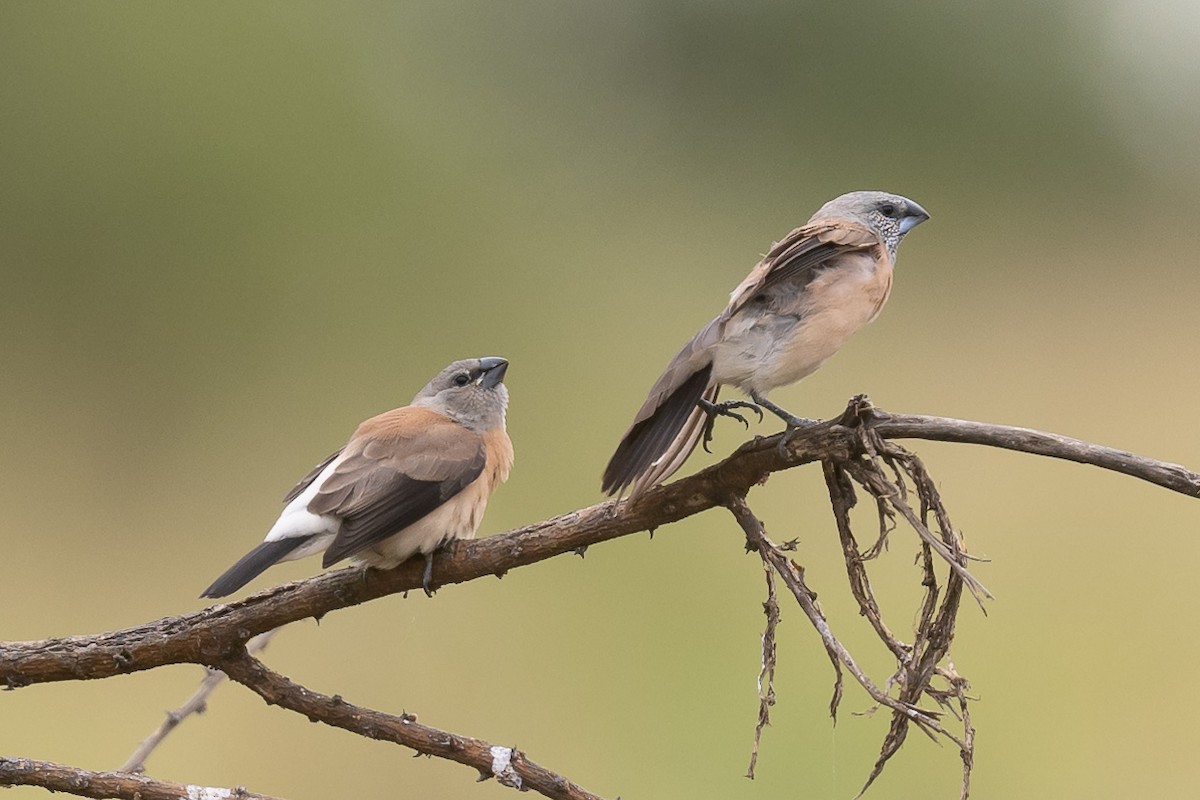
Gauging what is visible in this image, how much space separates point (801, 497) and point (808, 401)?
307 mm

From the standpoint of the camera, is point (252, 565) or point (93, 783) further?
point (252, 565)

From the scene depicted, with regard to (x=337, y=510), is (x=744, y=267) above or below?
above

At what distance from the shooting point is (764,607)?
146cm

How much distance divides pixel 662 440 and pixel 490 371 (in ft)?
3.07

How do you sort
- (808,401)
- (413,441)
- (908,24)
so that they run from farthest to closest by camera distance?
(908,24) < (808,401) < (413,441)

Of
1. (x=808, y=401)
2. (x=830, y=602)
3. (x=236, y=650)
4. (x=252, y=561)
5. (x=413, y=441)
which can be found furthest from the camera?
(x=808, y=401)

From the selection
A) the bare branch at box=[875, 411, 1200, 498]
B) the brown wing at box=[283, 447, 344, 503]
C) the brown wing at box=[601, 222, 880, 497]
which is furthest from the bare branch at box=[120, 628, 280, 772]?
the bare branch at box=[875, 411, 1200, 498]

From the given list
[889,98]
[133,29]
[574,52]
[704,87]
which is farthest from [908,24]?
[133,29]

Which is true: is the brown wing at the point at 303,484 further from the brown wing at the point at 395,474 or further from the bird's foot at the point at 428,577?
the bird's foot at the point at 428,577

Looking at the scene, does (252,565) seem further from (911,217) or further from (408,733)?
(911,217)

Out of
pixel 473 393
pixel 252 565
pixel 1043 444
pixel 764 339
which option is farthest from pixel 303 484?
pixel 1043 444

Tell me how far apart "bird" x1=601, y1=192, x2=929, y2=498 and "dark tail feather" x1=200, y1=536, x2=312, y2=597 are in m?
0.51

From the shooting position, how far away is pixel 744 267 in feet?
16.7

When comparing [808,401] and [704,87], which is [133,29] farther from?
[808,401]
